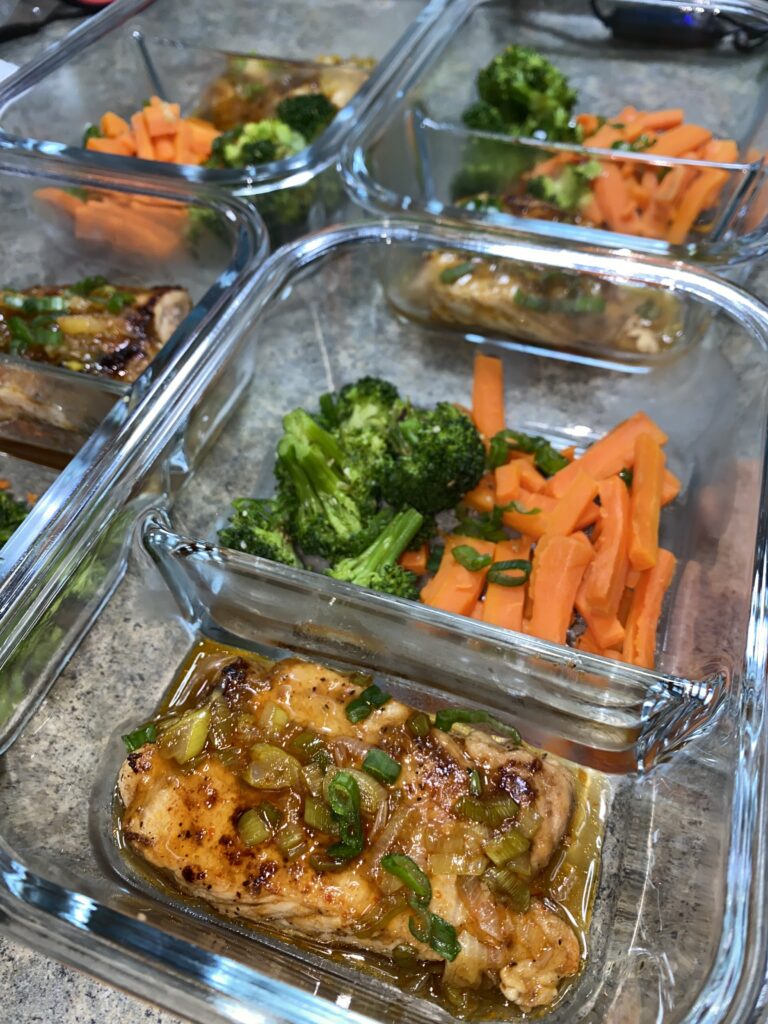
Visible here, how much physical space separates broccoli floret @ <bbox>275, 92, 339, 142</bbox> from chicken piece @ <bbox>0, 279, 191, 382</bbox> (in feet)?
3.93

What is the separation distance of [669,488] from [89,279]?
2.10 meters

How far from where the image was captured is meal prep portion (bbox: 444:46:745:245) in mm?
2982

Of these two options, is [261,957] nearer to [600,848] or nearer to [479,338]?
[600,848]

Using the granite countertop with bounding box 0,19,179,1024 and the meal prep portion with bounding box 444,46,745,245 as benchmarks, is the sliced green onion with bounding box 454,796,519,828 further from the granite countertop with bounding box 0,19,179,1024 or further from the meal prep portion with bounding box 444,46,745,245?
the meal prep portion with bounding box 444,46,745,245

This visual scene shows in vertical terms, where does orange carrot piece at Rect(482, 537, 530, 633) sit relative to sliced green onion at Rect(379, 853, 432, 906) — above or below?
above

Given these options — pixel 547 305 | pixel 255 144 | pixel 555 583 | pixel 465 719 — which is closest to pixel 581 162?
pixel 547 305

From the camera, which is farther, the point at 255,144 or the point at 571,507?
the point at 255,144

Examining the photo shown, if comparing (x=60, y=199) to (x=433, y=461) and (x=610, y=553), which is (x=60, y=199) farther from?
(x=610, y=553)

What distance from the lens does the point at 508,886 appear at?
5.06 ft


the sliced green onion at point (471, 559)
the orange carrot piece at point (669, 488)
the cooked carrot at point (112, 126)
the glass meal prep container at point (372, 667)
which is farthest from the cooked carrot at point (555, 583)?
the cooked carrot at point (112, 126)

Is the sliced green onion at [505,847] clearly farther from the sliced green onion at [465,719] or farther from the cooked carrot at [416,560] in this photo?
the cooked carrot at [416,560]

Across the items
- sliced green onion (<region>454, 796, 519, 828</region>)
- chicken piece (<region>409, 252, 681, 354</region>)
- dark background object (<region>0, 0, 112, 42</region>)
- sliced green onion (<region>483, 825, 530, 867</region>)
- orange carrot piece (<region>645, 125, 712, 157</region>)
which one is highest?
dark background object (<region>0, 0, 112, 42</region>)

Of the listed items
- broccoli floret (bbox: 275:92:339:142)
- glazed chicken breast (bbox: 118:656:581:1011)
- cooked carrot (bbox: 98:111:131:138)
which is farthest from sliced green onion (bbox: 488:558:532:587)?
cooked carrot (bbox: 98:111:131:138)

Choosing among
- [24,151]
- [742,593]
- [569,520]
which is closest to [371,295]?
[569,520]
